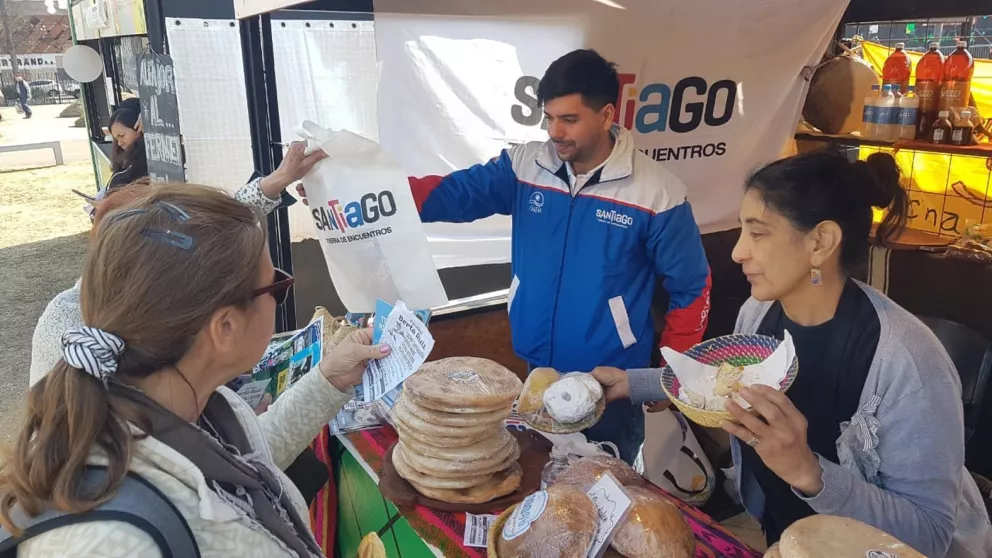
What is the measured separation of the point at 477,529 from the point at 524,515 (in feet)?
0.79

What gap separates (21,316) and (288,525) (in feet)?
21.3

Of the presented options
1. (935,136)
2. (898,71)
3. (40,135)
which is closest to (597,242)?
→ (935,136)

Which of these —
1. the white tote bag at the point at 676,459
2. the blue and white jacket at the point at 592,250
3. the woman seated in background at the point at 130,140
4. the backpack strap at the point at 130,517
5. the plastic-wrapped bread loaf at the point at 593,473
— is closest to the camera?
the backpack strap at the point at 130,517

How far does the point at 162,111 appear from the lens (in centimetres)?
281

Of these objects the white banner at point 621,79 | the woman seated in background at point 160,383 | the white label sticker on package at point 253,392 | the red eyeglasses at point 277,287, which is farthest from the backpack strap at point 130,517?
the white banner at point 621,79

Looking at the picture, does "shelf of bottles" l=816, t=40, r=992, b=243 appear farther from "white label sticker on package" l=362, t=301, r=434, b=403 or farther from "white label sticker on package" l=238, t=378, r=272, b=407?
"white label sticker on package" l=238, t=378, r=272, b=407

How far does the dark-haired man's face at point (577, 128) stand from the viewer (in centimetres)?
241

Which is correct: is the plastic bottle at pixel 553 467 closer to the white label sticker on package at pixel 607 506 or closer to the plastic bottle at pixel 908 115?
the white label sticker on package at pixel 607 506

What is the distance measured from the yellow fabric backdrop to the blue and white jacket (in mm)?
2169

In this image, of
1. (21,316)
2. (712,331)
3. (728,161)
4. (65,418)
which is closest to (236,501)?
(65,418)

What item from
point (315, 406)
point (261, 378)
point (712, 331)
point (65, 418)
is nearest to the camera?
point (65, 418)

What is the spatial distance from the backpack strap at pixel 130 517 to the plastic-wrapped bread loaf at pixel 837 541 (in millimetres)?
867

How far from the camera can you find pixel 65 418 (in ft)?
3.00

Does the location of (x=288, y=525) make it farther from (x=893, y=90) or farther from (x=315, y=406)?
(x=893, y=90)
